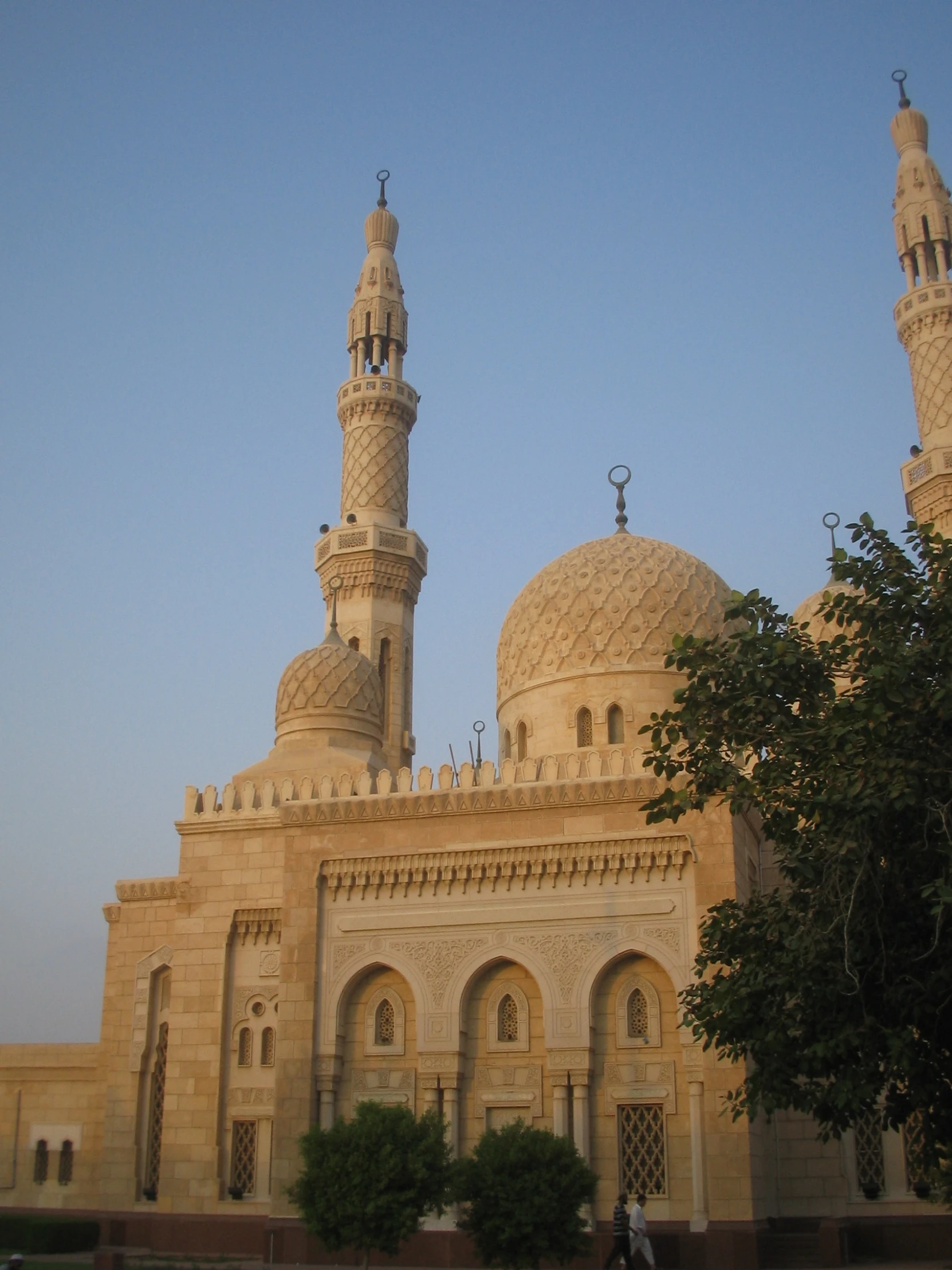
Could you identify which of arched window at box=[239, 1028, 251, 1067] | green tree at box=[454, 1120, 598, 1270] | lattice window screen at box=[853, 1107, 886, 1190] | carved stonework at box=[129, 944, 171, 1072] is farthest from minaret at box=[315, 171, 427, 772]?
green tree at box=[454, 1120, 598, 1270]

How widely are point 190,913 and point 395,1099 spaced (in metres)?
4.09

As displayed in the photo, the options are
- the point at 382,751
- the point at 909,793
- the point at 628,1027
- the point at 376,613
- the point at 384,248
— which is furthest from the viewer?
the point at 384,248

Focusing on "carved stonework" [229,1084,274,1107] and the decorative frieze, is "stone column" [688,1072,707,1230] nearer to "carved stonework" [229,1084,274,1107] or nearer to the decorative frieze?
the decorative frieze

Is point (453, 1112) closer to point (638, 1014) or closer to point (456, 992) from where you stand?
point (456, 992)

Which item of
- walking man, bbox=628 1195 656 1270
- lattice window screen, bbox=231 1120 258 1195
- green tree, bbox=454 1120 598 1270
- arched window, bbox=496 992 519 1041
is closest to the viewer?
green tree, bbox=454 1120 598 1270

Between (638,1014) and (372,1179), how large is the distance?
4232 mm

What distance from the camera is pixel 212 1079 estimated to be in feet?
55.6

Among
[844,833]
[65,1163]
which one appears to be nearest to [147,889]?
[65,1163]

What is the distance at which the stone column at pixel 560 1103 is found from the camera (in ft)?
49.1

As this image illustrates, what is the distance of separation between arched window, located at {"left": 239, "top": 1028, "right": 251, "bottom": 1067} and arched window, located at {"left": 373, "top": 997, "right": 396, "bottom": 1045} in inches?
85.9

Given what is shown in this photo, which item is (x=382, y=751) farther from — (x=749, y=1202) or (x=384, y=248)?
(x=384, y=248)

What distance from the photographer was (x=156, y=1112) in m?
18.4

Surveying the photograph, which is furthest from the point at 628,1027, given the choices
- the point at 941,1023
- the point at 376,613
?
the point at 376,613

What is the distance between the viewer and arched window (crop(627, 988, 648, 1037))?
602 inches
